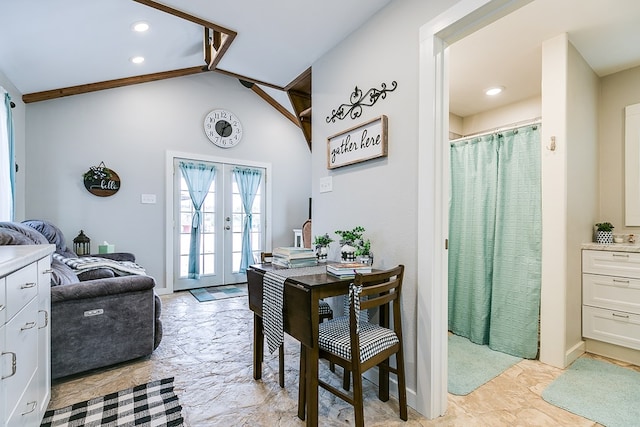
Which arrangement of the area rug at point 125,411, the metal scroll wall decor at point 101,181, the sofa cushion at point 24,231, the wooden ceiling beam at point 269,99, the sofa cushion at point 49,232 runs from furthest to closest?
the wooden ceiling beam at point 269,99
the metal scroll wall decor at point 101,181
the sofa cushion at point 49,232
the sofa cushion at point 24,231
the area rug at point 125,411

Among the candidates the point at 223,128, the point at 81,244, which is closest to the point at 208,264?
the point at 81,244

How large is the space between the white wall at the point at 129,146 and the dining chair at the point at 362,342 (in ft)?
11.2

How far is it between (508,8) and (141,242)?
4364 mm

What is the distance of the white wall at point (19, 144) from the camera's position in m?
3.15

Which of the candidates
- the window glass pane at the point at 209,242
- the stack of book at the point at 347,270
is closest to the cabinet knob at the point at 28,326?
the stack of book at the point at 347,270

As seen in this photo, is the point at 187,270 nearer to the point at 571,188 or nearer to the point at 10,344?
the point at 10,344

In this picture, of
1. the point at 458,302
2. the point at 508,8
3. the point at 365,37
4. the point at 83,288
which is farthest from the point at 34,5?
the point at 458,302

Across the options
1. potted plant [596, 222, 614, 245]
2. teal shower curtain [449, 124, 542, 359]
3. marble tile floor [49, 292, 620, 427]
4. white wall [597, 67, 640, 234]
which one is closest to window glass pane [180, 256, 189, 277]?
marble tile floor [49, 292, 620, 427]

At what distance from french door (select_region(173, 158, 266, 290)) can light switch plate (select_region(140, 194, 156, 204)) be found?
0.27m

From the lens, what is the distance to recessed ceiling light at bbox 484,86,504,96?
118 inches

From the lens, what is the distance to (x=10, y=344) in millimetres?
1063

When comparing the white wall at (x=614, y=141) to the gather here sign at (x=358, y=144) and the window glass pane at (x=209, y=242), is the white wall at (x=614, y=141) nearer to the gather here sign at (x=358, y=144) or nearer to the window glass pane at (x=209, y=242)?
the gather here sign at (x=358, y=144)

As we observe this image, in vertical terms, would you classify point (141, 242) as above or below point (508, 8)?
below

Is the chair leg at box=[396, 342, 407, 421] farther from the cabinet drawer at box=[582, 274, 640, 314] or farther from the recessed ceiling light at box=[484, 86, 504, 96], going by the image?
the recessed ceiling light at box=[484, 86, 504, 96]
